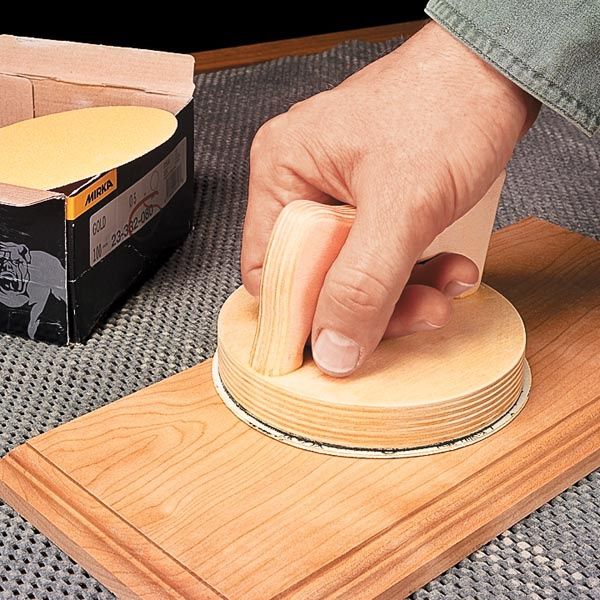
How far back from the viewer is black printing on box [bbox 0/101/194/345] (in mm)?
722

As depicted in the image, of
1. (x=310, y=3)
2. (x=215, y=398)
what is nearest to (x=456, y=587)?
(x=215, y=398)

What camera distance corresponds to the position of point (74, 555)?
554 mm

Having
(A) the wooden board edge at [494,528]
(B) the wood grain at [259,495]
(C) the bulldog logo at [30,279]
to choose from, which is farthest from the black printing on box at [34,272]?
(A) the wooden board edge at [494,528]

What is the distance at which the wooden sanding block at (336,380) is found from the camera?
607 mm

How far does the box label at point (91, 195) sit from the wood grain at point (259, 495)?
14cm

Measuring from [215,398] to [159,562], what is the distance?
154mm

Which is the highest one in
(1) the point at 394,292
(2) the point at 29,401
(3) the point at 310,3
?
(1) the point at 394,292

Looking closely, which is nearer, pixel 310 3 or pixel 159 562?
pixel 159 562

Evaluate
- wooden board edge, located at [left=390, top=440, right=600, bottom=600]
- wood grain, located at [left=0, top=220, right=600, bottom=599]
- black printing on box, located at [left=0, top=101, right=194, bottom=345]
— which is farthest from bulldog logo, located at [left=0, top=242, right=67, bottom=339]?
wooden board edge, located at [left=390, top=440, right=600, bottom=600]

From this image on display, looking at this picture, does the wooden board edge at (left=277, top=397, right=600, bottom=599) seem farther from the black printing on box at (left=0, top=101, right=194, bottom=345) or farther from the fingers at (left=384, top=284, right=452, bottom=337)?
the black printing on box at (left=0, top=101, right=194, bottom=345)

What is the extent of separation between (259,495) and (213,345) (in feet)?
0.64

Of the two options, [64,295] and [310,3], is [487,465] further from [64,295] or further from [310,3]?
[310,3]

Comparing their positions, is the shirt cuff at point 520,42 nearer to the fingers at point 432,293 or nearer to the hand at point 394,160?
the hand at point 394,160

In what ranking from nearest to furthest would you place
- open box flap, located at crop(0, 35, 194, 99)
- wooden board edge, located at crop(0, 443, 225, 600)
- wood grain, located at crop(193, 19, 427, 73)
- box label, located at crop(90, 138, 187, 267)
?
wooden board edge, located at crop(0, 443, 225, 600), box label, located at crop(90, 138, 187, 267), open box flap, located at crop(0, 35, 194, 99), wood grain, located at crop(193, 19, 427, 73)
